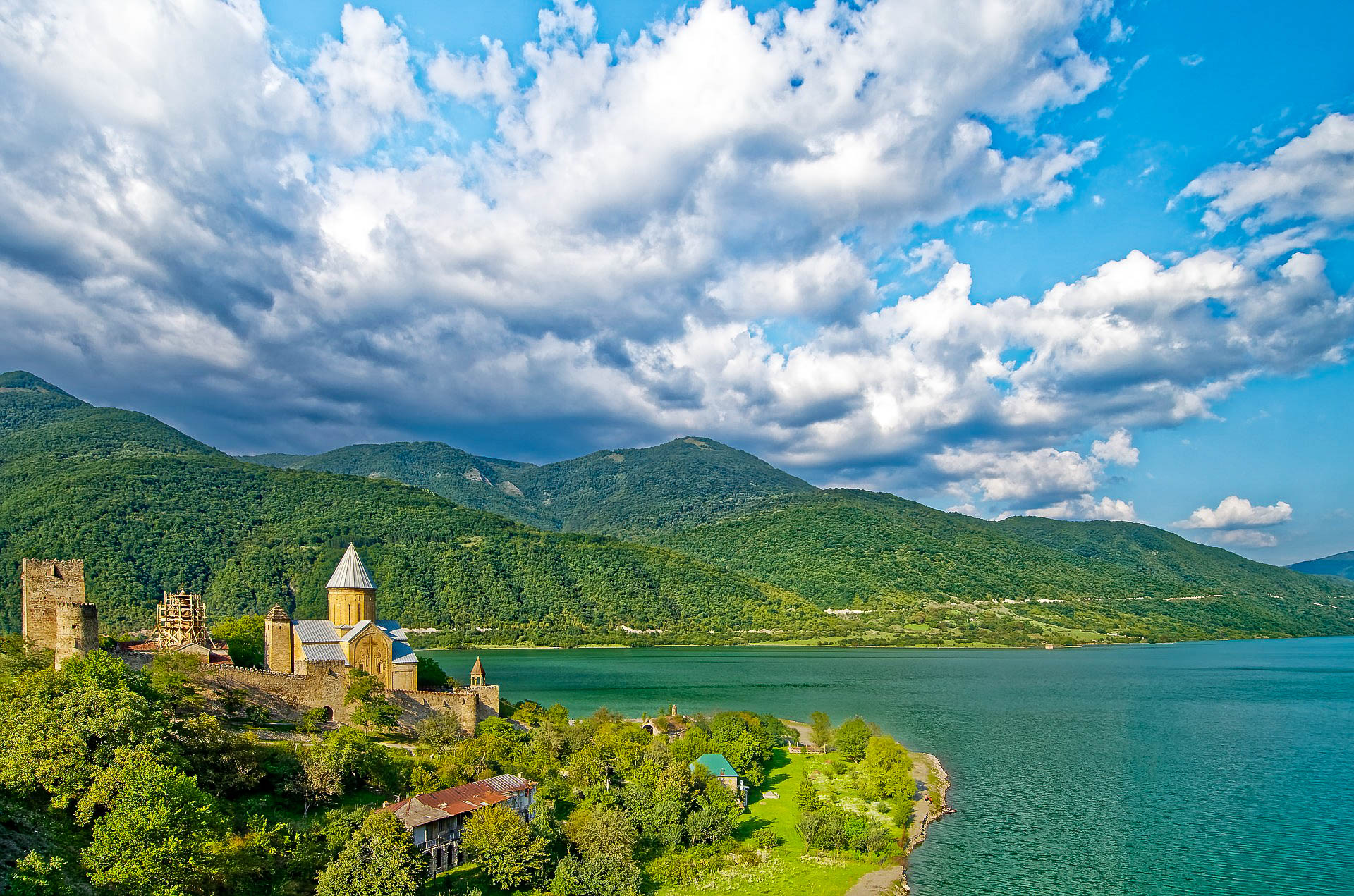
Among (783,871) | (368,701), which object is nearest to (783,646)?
(368,701)

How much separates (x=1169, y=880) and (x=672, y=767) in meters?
20.0

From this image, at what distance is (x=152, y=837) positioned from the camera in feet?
65.1

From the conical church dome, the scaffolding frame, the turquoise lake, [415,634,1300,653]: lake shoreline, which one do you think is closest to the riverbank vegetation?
the turquoise lake

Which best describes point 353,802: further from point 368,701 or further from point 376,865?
point 368,701

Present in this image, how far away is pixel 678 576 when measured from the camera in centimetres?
18125

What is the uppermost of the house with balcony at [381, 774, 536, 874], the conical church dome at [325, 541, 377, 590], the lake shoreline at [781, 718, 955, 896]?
the conical church dome at [325, 541, 377, 590]

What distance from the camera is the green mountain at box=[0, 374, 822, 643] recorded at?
121062 millimetres

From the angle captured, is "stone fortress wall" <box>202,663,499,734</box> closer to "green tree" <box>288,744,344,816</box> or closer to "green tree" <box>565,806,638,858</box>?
"green tree" <box>288,744,344,816</box>

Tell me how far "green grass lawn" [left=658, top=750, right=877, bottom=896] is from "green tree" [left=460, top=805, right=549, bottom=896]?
4.68 metres

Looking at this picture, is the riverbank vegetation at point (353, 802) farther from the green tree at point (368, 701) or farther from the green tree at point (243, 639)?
the green tree at point (243, 639)

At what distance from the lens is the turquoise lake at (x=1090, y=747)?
31000 mm

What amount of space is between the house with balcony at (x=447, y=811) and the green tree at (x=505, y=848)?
2.63 ft

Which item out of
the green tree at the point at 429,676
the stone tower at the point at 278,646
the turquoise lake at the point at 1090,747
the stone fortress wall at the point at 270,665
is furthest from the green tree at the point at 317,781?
the turquoise lake at the point at 1090,747

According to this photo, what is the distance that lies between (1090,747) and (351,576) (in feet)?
168
